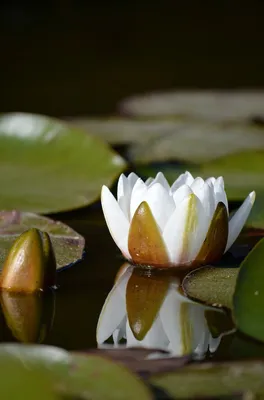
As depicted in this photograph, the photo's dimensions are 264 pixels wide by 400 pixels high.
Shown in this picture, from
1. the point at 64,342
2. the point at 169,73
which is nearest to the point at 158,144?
the point at 64,342

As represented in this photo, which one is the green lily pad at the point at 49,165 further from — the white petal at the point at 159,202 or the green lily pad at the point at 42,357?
the green lily pad at the point at 42,357

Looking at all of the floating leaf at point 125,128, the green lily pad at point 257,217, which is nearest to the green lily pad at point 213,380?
the green lily pad at point 257,217

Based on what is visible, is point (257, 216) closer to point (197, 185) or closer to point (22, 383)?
point (197, 185)

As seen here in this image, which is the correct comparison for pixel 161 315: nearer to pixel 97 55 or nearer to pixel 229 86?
pixel 229 86

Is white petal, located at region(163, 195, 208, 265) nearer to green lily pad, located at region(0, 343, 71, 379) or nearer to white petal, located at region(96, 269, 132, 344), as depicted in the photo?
white petal, located at region(96, 269, 132, 344)

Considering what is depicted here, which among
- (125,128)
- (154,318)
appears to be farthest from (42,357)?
(125,128)

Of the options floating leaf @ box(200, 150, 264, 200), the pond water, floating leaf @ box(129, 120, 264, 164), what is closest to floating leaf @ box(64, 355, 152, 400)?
the pond water
